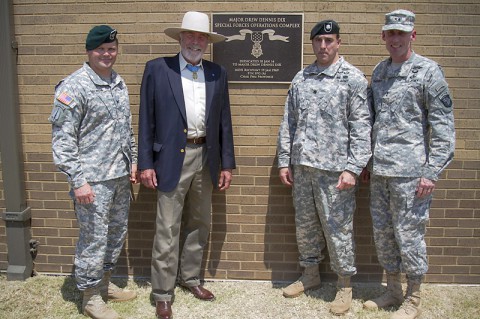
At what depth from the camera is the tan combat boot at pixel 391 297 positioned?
3.77m

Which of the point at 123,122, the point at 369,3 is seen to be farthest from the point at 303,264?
the point at 369,3

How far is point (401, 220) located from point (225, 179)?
1.43m

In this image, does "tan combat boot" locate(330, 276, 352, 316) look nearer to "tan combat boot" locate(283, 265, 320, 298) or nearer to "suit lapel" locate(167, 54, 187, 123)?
"tan combat boot" locate(283, 265, 320, 298)

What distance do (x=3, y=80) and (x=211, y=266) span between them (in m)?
2.50

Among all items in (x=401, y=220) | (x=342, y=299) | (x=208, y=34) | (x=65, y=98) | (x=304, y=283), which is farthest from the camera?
(x=304, y=283)

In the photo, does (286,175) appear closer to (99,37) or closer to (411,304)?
(411,304)

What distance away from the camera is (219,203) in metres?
4.20

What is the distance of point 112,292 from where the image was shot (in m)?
3.88

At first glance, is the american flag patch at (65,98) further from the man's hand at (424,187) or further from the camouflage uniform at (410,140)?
the man's hand at (424,187)

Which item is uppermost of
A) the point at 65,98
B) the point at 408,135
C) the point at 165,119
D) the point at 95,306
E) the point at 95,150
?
the point at 65,98

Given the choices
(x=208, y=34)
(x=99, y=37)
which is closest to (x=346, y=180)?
(x=208, y=34)

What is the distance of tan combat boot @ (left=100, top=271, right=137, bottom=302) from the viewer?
12.5 feet

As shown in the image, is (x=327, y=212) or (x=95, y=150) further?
(x=327, y=212)

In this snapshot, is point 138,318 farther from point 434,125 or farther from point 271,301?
point 434,125
